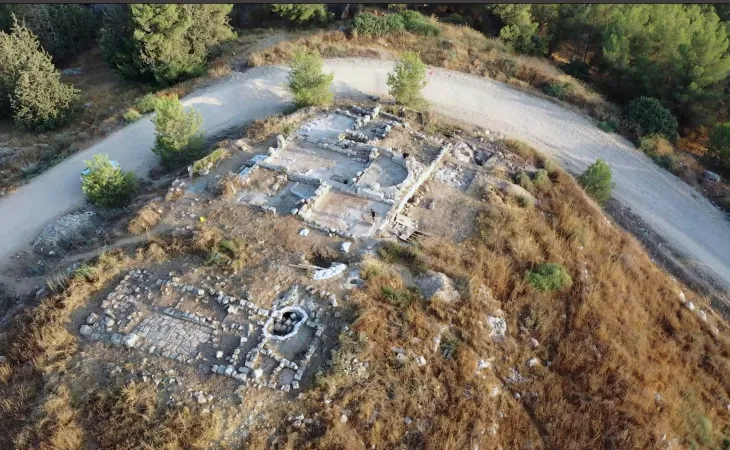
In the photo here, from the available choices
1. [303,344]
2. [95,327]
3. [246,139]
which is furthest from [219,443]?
[246,139]

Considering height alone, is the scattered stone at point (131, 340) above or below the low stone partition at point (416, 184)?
below

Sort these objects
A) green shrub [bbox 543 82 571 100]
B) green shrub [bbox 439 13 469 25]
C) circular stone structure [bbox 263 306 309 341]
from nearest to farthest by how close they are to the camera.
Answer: circular stone structure [bbox 263 306 309 341], green shrub [bbox 543 82 571 100], green shrub [bbox 439 13 469 25]

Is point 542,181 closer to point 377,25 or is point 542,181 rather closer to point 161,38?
point 377,25

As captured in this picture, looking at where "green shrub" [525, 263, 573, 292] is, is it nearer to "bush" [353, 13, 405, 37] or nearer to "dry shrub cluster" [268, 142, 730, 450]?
"dry shrub cluster" [268, 142, 730, 450]

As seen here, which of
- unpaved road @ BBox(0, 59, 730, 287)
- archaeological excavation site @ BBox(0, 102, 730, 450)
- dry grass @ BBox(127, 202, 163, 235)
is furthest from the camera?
unpaved road @ BBox(0, 59, 730, 287)

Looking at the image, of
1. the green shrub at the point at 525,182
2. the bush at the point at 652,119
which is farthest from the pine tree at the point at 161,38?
the bush at the point at 652,119

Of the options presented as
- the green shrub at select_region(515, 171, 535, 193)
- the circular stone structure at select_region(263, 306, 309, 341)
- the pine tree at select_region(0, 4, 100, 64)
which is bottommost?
the pine tree at select_region(0, 4, 100, 64)

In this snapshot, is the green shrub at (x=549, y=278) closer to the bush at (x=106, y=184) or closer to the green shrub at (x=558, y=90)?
the green shrub at (x=558, y=90)

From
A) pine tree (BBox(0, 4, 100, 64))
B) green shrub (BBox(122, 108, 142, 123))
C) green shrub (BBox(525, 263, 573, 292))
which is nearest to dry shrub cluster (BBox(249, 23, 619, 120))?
green shrub (BBox(122, 108, 142, 123))
